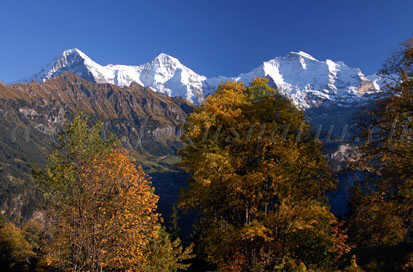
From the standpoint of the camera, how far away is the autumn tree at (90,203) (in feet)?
47.9

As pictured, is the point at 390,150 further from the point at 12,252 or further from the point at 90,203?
the point at 12,252

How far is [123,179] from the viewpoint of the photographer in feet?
53.7

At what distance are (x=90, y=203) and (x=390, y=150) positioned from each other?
1543 centimetres

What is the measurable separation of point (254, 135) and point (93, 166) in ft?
33.0

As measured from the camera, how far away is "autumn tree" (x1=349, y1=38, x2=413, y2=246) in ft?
41.3

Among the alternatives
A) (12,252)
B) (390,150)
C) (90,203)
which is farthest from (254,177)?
(12,252)

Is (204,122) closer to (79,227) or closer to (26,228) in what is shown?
(79,227)

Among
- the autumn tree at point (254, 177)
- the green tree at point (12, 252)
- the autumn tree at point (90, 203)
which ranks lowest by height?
the green tree at point (12, 252)

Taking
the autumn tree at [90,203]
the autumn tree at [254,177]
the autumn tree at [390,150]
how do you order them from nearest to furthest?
the autumn tree at [390,150]
the autumn tree at [90,203]
the autumn tree at [254,177]

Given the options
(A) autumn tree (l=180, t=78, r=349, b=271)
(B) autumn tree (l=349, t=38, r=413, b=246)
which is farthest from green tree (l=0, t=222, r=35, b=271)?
(B) autumn tree (l=349, t=38, r=413, b=246)

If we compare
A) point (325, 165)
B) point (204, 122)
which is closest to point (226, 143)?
point (204, 122)

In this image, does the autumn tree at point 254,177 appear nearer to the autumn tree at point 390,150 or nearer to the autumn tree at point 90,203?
the autumn tree at point 390,150

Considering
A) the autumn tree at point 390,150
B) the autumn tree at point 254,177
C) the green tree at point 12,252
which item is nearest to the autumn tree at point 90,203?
the autumn tree at point 254,177

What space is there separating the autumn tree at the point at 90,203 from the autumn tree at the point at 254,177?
4.04 meters
